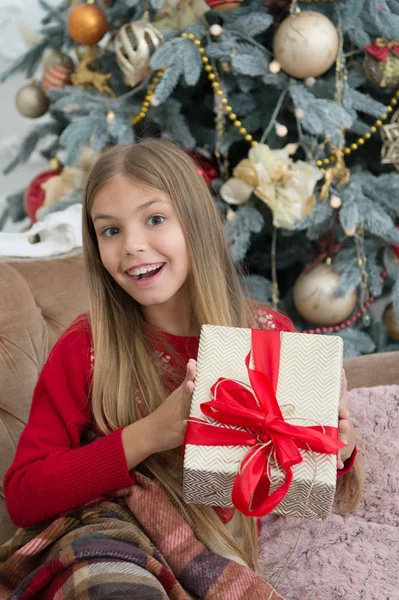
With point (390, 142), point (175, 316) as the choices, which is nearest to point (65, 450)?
point (175, 316)

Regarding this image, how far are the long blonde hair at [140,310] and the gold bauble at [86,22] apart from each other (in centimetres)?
98

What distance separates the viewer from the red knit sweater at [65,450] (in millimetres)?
1138

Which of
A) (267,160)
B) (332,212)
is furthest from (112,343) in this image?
(332,212)

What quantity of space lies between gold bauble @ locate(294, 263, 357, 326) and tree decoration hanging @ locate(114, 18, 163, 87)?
78 cm

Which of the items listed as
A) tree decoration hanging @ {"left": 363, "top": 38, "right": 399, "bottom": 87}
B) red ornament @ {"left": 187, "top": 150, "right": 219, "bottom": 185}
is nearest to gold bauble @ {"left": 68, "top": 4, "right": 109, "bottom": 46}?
red ornament @ {"left": 187, "top": 150, "right": 219, "bottom": 185}

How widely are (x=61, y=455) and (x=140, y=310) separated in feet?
1.06

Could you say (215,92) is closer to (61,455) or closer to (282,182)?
(282,182)

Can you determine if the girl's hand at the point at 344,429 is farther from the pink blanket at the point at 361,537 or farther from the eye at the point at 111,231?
the eye at the point at 111,231

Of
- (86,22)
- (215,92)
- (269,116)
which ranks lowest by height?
(269,116)

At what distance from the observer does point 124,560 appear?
0.95 meters

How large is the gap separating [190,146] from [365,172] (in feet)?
1.73

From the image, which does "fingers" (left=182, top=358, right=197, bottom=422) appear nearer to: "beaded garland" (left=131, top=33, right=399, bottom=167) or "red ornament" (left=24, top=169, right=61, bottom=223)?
"beaded garland" (left=131, top=33, right=399, bottom=167)

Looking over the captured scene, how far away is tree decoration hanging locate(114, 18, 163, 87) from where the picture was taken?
2.00 metres

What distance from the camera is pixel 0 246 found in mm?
1596
